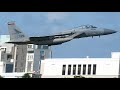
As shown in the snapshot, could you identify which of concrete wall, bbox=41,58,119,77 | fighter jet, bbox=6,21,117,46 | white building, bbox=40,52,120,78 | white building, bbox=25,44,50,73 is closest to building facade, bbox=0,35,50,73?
white building, bbox=25,44,50,73

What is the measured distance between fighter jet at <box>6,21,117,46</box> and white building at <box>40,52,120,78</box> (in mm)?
17805

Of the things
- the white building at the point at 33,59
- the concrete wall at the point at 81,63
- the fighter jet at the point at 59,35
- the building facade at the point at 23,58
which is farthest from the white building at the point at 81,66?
the fighter jet at the point at 59,35

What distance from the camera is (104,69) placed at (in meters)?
26.7

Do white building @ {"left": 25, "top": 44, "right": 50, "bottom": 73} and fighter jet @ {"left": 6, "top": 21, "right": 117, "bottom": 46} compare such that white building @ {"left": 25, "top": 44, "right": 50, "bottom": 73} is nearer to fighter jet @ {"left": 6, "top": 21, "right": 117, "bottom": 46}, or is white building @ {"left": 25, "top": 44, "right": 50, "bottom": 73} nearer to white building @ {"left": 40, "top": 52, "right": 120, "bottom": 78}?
white building @ {"left": 40, "top": 52, "right": 120, "bottom": 78}

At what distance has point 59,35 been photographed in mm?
6340

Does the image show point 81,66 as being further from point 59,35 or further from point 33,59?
point 59,35

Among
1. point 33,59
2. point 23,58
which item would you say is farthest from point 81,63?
point 23,58

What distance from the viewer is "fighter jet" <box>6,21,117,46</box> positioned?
17.6 ft

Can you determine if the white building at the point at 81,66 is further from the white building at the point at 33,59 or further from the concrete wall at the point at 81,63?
the white building at the point at 33,59

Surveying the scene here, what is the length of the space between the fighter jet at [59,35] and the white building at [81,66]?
17.8m
